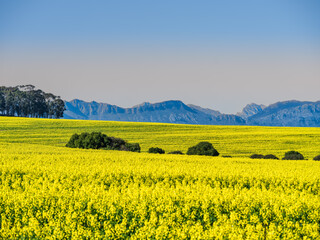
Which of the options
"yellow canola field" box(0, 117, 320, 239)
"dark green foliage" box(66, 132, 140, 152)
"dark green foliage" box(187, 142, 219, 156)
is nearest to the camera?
"yellow canola field" box(0, 117, 320, 239)

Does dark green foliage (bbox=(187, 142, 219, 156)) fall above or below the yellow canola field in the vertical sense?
below

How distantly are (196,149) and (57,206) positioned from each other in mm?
32910

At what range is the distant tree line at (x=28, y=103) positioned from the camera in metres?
128

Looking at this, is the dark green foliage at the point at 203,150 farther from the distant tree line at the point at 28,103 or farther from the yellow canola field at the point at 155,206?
the distant tree line at the point at 28,103

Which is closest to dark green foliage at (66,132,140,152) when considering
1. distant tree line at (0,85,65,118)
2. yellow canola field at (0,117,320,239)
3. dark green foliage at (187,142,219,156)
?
dark green foliage at (187,142,219,156)

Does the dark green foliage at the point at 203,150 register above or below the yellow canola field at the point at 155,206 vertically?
below

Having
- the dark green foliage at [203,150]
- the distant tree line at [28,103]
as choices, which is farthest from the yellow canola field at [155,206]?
the distant tree line at [28,103]

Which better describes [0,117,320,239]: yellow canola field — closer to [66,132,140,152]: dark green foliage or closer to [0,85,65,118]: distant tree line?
[66,132,140,152]: dark green foliage

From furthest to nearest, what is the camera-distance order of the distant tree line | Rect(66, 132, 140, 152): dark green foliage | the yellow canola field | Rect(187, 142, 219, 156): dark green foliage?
the distant tree line → Rect(66, 132, 140, 152): dark green foliage → Rect(187, 142, 219, 156): dark green foliage → the yellow canola field

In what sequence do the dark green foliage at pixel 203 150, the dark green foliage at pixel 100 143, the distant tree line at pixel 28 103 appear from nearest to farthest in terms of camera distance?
the dark green foliage at pixel 203 150 < the dark green foliage at pixel 100 143 < the distant tree line at pixel 28 103

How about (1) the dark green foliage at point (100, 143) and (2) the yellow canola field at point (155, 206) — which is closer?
(2) the yellow canola field at point (155, 206)

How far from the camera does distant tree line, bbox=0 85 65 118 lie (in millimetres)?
127819

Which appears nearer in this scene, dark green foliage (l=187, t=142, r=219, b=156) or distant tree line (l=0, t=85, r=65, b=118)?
dark green foliage (l=187, t=142, r=219, b=156)

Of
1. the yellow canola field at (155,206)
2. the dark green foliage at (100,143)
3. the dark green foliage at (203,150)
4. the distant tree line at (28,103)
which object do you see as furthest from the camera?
the distant tree line at (28,103)
